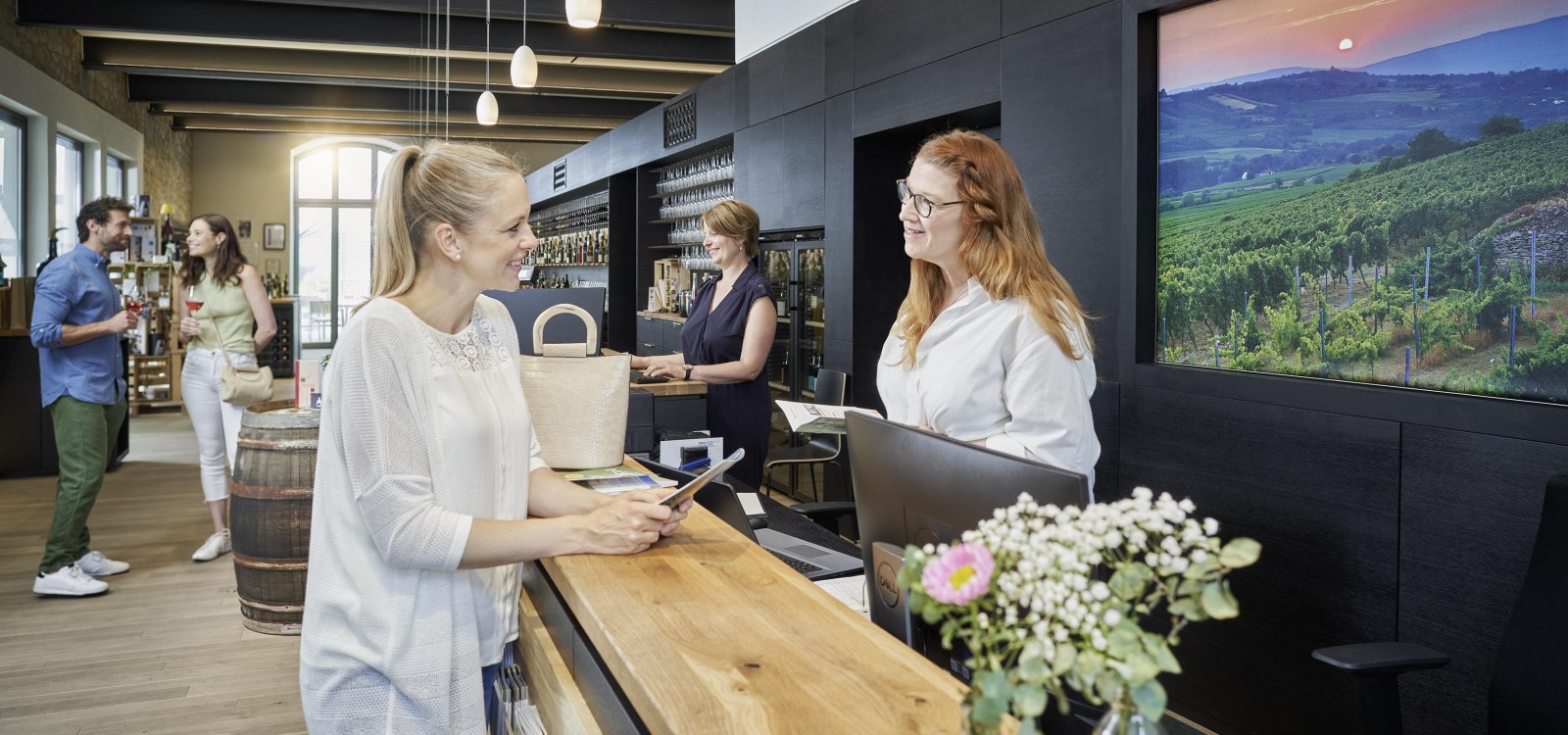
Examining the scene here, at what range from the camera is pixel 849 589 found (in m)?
2.10

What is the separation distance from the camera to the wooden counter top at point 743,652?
1100 mm

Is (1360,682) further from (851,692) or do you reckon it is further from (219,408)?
(219,408)

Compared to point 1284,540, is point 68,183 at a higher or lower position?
higher

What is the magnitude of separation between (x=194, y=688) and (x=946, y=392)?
3093 millimetres

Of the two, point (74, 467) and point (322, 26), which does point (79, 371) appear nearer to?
point (74, 467)

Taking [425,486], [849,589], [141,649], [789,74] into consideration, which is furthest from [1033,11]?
[141,649]

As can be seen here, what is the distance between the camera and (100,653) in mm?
4148

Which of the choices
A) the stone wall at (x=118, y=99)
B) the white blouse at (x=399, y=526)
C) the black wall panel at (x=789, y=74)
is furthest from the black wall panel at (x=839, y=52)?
the stone wall at (x=118, y=99)

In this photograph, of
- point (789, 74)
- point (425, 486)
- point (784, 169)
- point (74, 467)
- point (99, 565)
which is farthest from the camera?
point (784, 169)

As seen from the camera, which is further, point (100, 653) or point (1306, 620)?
point (100, 653)

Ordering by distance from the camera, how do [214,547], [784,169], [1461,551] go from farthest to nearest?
[784,169] → [214,547] → [1461,551]

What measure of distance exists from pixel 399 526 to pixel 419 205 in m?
0.50

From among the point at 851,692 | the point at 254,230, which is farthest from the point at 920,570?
the point at 254,230

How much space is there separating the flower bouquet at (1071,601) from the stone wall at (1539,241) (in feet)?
7.49
